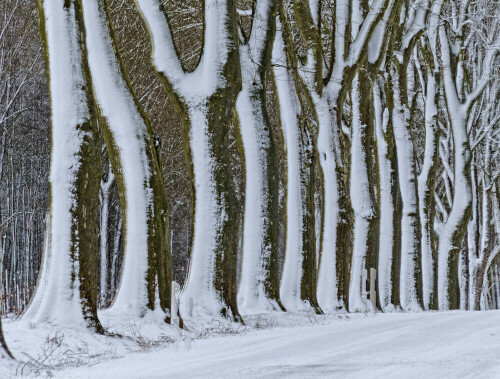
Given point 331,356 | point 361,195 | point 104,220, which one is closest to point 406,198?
point 361,195

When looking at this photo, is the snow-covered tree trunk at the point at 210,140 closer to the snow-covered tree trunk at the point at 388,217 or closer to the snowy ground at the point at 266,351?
the snowy ground at the point at 266,351

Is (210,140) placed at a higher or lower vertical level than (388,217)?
higher

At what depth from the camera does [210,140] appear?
12695mm

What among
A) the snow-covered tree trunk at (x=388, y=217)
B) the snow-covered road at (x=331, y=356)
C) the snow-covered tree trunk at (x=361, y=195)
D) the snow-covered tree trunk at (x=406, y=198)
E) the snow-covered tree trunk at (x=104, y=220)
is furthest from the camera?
the snow-covered tree trunk at (x=104, y=220)

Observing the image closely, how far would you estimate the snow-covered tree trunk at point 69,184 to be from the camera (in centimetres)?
1041

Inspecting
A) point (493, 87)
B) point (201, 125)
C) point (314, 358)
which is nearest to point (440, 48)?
point (493, 87)

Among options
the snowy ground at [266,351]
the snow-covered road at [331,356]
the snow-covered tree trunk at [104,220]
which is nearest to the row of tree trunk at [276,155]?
the snowy ground at [266,351]

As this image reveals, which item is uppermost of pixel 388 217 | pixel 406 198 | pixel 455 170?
pixel 455 170

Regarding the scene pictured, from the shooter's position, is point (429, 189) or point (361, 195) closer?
point (361, 195)

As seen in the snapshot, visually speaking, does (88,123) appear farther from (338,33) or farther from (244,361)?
(338,33)

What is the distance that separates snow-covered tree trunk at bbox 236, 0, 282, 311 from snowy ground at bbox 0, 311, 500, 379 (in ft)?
7.55

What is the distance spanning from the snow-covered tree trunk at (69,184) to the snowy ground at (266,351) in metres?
0.43

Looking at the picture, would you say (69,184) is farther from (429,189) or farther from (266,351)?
(429,189)

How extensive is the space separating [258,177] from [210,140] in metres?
2.49
